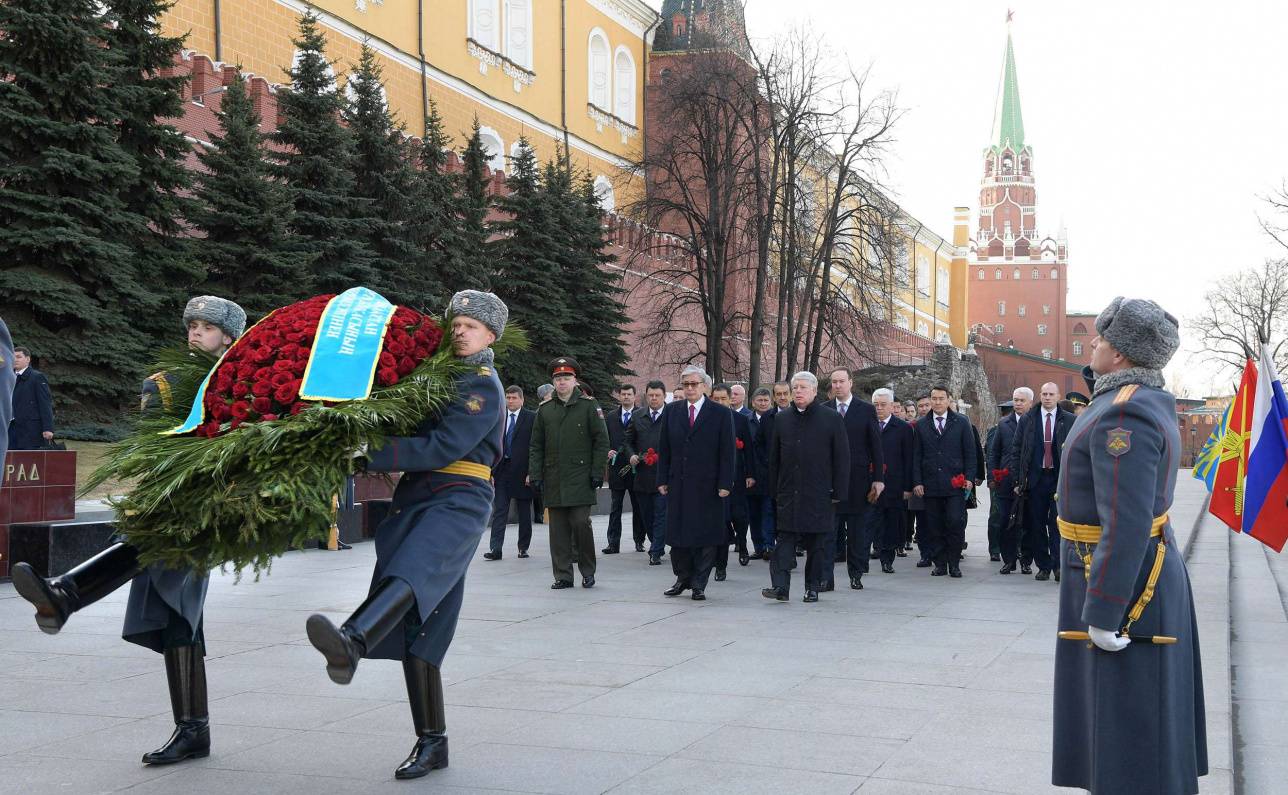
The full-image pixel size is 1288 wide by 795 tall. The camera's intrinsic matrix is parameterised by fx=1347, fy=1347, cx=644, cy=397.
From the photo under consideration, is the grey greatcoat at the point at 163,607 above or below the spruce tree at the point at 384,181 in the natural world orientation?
below

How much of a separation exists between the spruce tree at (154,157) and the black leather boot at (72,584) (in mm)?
15371

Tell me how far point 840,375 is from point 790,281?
23.4m

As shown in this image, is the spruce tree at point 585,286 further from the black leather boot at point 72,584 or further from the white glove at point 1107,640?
the white glove at point 1107,640

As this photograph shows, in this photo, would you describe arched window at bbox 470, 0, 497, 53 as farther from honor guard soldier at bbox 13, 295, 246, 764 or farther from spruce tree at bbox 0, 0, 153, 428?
honor guard soldier at bbox 13, 295, 246, 764

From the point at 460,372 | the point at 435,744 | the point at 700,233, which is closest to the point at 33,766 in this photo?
the point at 435,744

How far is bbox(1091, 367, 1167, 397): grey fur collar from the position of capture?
406 cm

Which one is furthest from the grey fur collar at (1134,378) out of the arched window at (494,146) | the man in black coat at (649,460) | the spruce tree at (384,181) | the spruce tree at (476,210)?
the arched window at (494,146)

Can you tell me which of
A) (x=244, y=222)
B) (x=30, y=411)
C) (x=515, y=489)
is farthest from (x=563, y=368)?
(x=244, y=222)

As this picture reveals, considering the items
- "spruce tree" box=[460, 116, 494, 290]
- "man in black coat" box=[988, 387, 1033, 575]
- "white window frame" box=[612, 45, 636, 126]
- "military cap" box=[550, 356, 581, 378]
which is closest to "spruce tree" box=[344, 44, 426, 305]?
"spruce tree" box=[460, 116, 494, 290]

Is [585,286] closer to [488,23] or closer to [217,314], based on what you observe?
[488,23]

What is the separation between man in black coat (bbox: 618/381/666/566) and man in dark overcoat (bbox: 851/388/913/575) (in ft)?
7.05

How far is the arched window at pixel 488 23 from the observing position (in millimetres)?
38828

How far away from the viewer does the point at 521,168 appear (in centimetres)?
3144

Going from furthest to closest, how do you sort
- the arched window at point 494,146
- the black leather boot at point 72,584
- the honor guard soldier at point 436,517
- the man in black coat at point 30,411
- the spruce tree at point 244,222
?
the arched window at point 494,146
the spruce tree at point 244,222
the man in black coat at point 30,411
the honor guard soldier at point 436,517
the black leather boot at point 72,584
